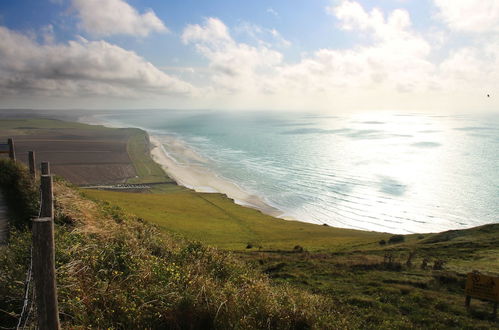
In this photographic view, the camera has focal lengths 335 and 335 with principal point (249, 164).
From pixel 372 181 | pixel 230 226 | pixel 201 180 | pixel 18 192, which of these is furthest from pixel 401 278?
pixel 201 180

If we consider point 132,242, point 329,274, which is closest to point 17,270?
point 132,242

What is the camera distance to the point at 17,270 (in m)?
8.10

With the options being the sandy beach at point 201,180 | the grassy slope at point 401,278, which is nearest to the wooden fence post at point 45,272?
the grassy slope at point 401,278

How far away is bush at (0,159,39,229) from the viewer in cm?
1429

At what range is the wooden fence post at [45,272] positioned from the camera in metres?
4.48

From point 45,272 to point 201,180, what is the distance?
10185 centimetres

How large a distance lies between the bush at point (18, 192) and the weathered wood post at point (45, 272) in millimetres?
9966

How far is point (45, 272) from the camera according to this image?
15.2 feet

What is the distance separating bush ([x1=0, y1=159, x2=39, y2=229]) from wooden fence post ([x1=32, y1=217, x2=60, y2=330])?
9.97 m

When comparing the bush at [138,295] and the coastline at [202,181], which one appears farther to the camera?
the coastline at [202,181]

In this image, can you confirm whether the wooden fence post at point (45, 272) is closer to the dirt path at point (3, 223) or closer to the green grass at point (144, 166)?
the dirt path at point (3, 223)

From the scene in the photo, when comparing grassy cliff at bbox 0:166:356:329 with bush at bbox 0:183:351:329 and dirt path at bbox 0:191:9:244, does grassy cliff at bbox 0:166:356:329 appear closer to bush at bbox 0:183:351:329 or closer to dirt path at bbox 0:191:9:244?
bush at bbox 0:183:351:329

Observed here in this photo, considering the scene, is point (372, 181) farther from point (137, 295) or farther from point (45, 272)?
point (45, 272)

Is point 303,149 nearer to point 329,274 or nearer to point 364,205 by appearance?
point 364,205
